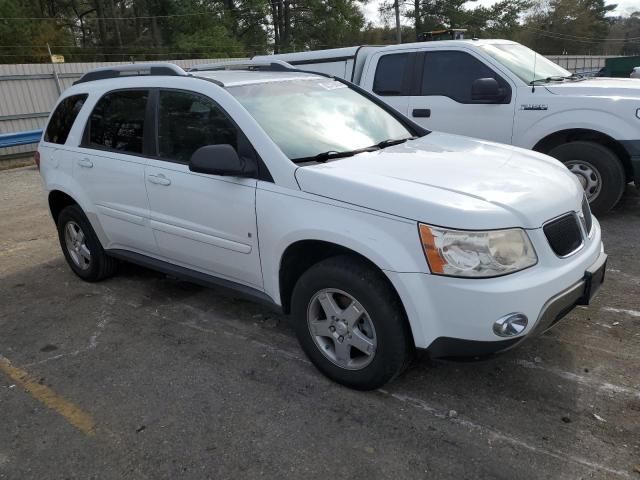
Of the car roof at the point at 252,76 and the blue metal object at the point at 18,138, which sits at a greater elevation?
the car roof at the point at 252,76

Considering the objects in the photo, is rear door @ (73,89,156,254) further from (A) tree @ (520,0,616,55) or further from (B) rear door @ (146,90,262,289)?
(A) tree @ (520,0,616,55)


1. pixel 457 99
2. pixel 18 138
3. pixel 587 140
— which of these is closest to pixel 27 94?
pixel 18 138

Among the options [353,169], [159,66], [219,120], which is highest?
[159,66]

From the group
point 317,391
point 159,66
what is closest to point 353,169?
point 317,391

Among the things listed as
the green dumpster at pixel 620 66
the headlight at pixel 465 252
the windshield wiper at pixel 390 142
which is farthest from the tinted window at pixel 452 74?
the green dumpster at pixel 620 66

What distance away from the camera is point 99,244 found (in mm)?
4664

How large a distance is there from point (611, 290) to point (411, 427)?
2.31 metres

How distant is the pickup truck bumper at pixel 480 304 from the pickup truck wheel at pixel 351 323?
0.12m

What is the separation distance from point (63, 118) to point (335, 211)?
10.5ft

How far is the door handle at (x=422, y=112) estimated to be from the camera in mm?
6504

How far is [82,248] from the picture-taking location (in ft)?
16.0

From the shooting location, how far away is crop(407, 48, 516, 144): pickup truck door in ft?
19.9

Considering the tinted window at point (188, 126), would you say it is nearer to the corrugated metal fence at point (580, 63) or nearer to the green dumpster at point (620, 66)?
the green dumpster at point (620, 66)

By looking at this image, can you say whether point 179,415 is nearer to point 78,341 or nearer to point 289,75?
point 78,341
